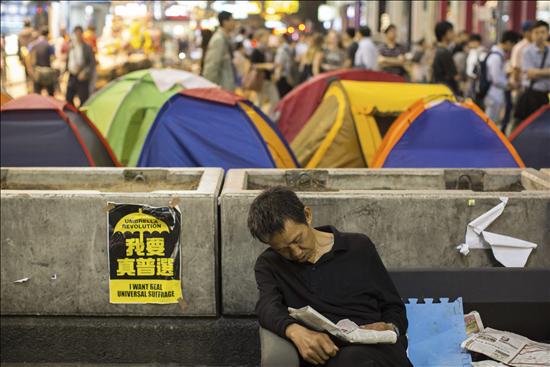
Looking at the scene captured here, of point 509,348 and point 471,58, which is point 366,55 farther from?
point 509,348

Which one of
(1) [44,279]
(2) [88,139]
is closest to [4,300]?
(1) [44,279]

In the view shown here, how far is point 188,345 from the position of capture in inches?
212

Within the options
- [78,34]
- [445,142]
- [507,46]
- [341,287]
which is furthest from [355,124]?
[78,34]

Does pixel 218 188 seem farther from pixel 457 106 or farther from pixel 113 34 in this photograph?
pixel 113 34

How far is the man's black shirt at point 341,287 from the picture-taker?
13.5ft

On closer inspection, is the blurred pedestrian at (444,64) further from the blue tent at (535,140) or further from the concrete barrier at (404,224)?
the concrete barrier at (404,224)

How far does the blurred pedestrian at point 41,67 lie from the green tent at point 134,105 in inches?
338

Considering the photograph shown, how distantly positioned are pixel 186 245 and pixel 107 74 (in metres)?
19.3

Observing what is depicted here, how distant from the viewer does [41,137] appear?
785cm

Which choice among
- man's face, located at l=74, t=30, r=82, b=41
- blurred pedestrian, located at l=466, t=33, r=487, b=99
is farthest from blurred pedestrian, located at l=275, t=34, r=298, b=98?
man's face, located at l=74, t=30, r=82, b=41

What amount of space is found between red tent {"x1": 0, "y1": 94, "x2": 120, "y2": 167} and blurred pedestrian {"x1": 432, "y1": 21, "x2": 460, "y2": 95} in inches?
242

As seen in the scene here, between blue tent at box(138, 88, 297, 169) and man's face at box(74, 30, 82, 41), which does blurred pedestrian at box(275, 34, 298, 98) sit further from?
blue tent at box(138, 88, 297, 169)

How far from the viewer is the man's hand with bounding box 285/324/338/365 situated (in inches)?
150

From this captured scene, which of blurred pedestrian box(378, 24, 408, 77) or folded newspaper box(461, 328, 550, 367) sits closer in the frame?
folded newspaper box(461, 328, 550, 367)
